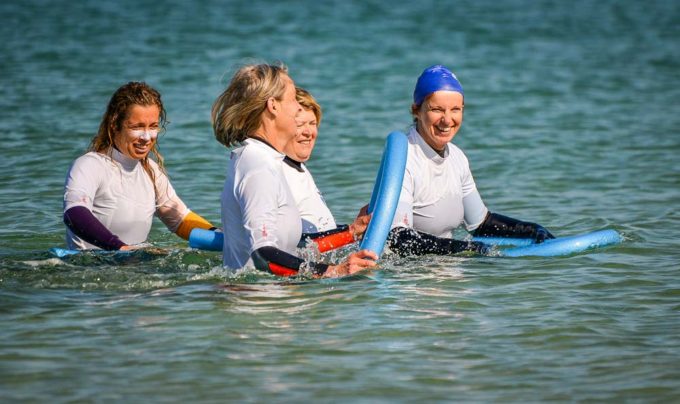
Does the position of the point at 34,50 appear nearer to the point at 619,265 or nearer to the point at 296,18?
the point at 296,18

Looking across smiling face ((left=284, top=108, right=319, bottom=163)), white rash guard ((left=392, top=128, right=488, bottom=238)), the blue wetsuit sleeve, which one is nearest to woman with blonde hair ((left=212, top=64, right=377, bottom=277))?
smiling face ((left=284, top=108, right=319, bottom=163))

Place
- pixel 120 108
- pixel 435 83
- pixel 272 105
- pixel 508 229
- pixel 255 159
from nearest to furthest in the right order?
pixel 255 159 → pixel 272 105 → pixel 120 108 → pixel 435 83 → pixel 508 229

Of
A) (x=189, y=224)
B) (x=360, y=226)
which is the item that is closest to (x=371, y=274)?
(x=360, y=226)

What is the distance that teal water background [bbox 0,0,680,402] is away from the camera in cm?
629

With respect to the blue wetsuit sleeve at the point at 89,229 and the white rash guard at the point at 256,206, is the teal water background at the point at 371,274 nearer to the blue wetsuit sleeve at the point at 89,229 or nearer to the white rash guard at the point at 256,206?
the blue wetsuit sleeve at the point at 89,229

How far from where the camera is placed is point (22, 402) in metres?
5.87

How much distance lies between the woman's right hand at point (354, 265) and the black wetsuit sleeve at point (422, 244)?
1169 millimetres

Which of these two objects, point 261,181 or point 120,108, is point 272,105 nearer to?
point 261,181

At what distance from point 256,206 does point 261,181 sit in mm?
153

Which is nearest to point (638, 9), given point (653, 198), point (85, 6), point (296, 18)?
point (296, 18)

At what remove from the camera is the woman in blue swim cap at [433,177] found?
8.64 meters

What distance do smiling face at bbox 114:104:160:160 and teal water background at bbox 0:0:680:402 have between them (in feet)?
2.02

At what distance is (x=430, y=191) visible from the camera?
8828mm

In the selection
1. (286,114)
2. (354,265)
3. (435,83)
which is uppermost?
(435,83)
